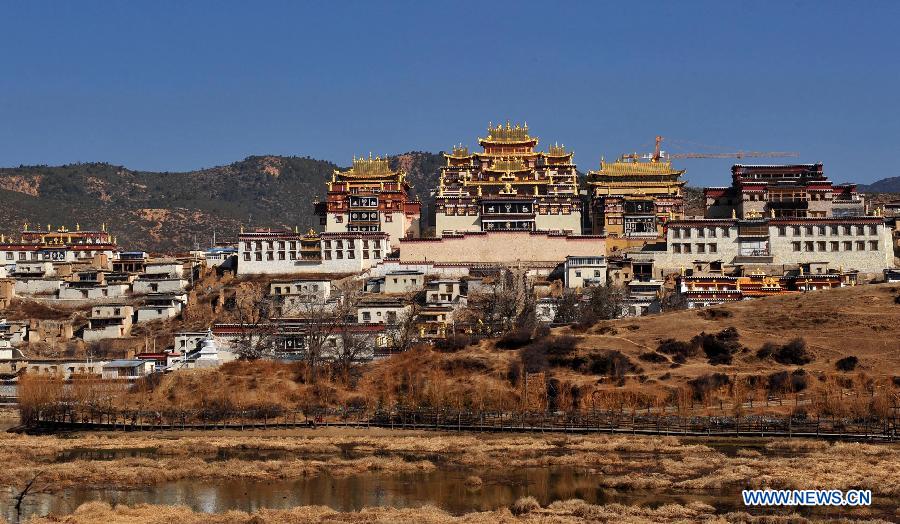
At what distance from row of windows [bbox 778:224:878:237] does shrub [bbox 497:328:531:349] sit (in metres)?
32.0

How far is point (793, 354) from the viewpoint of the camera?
8412 cm

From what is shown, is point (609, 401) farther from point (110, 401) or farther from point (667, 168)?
point (667, 168)

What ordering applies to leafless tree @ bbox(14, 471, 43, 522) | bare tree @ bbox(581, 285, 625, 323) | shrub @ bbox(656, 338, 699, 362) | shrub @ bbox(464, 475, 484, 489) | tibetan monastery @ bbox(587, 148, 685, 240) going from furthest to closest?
tibetan monastery @ bbox(587, 148, 685, 240), bare tree @ bbox(581, 285, 625, 323), shrub @ bbox(656, 338, 699, 362), shrub @ bbox(464, 475, 484, 489), leafless tree @ bbox(14, 471, 43, 522)

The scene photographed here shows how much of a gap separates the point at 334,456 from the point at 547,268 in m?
48.5

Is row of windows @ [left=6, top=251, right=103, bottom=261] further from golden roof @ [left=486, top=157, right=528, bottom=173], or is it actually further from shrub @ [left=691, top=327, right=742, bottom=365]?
shrub @ [left=691, top=327, right=742, bottom=365]

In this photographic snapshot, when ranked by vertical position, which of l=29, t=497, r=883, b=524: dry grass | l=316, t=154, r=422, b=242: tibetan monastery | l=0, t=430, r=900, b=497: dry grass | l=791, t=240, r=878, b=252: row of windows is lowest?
l=29, t=497, r=883, b=524: dry grass

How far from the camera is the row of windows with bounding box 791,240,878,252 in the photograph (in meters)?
110

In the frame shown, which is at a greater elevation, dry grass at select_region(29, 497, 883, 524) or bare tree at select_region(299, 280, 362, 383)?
bare tree at select_region(299, 280, 362, 383)

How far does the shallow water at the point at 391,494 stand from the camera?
55.7 meters

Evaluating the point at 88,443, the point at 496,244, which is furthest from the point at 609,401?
the point at 496,244

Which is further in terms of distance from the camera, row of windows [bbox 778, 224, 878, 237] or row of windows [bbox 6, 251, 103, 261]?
row of windows [bbox 6, 251, 103, 261]

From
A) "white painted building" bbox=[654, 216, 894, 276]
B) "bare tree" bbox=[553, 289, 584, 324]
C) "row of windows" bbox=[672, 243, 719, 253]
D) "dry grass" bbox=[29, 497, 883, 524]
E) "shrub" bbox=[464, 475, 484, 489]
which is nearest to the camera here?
"dry grass" bbox=[29, 497, 883, 524]

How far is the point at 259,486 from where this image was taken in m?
60.6

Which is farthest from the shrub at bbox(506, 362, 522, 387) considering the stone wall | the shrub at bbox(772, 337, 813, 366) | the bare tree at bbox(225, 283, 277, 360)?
the stone wall
